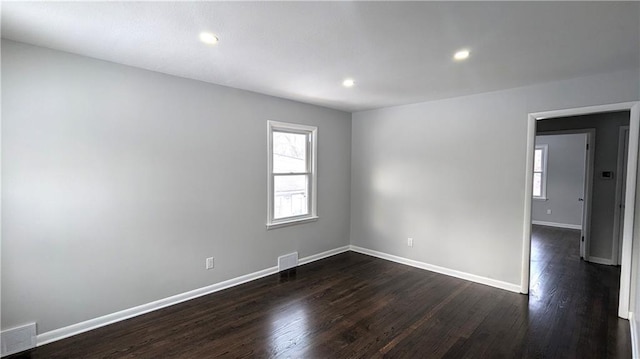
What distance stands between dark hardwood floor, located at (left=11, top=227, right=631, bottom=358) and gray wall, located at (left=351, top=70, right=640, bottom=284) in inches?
20.2

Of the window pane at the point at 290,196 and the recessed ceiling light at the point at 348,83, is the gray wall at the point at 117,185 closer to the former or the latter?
the window pane at the point at 290,196

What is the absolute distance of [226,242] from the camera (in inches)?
142

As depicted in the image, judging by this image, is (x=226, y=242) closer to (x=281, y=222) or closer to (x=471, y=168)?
(x=281, y=222)

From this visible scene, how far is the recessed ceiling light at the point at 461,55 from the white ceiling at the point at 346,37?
53 millimetres

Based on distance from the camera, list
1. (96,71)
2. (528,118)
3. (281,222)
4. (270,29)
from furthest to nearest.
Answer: (281,222) → (528,118) → (96,71) → (270,29)

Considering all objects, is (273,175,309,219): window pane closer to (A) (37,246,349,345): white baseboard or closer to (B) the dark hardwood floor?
(A) (37,246,349,345): white baseboard

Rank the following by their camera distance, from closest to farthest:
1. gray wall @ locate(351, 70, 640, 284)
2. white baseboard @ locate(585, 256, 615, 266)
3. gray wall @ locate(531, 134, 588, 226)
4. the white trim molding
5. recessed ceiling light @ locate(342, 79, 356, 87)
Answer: the white trim molding
recessed ceiling light @ locate(342, 79, 356, 87)
gray wall @ locate(351, 70, 640, 284)
white baseboard @ locate(585, 256, 615, 266)
gray wall @ locate(531, 134, 588, 226)

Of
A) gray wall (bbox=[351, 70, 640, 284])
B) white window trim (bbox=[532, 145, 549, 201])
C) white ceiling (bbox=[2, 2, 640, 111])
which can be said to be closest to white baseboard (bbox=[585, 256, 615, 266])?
gray wall (bbox=[351, 70, 640, 284])

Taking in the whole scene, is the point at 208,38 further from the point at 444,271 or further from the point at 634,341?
the point at 634,341

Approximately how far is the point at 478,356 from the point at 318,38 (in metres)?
2.78

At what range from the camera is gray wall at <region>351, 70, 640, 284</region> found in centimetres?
346

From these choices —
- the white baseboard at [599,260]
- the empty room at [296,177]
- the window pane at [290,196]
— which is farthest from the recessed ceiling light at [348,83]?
the white baseboard at [599,260]

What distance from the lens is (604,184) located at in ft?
15.0

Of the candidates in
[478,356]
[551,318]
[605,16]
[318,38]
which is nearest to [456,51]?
[605,16]
